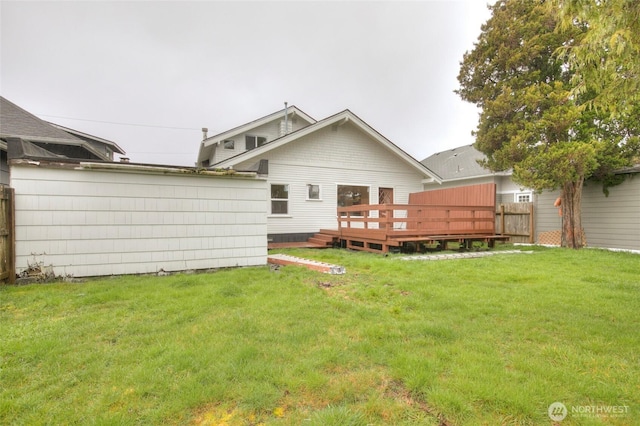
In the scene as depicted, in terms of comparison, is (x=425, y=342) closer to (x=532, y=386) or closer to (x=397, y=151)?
(x=532, y=386)

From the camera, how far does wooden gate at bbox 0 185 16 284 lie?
487 centimetres

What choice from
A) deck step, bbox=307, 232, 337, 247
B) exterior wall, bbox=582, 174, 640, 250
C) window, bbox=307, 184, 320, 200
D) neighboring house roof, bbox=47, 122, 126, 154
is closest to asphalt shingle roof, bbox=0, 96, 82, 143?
neighboring house roof, bbox=47, 122, 126, 154

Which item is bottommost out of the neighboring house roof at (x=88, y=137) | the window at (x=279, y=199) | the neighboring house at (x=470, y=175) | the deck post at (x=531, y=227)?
the deck post at (x=531, y=227)

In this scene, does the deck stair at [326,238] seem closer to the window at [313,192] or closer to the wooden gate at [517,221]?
the window at [313,192]

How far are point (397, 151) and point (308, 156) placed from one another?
420 cm

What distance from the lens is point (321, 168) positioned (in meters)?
12.7

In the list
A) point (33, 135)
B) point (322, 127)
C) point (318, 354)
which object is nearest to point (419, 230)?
point (322, 127)

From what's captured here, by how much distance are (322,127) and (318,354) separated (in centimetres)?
1088

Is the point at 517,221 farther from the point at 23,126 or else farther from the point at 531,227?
the point at 23,126

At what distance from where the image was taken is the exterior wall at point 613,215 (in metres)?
9.60

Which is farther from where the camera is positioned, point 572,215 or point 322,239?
point 322,239

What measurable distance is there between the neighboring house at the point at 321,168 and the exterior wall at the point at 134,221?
482 centimetres

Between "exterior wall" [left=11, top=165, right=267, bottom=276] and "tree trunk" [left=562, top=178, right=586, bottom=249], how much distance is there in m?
10.3

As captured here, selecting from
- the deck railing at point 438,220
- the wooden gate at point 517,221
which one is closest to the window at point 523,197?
the wooden gate at point 517,221
